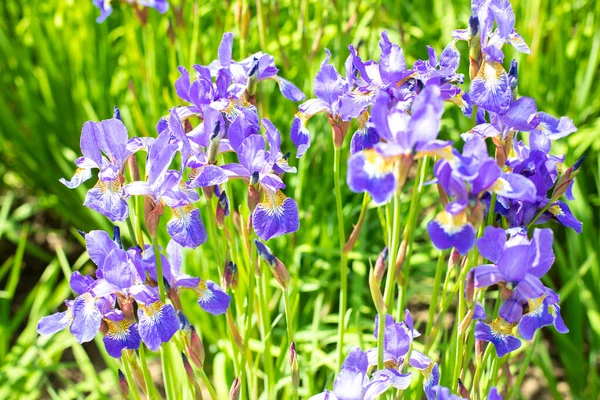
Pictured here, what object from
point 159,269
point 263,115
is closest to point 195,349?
point 159,269

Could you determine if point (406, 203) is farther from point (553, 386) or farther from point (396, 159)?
point (396, 159)

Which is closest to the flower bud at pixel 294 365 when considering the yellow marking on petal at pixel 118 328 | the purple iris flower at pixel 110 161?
the yellow marking on petal at pixel 118 328

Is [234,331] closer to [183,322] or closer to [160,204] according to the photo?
[183,322]

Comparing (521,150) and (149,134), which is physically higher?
(521,150)

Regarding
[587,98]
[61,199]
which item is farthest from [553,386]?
[61,199]

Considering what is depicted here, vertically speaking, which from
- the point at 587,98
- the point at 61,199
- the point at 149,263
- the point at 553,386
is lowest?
the point at 553,386

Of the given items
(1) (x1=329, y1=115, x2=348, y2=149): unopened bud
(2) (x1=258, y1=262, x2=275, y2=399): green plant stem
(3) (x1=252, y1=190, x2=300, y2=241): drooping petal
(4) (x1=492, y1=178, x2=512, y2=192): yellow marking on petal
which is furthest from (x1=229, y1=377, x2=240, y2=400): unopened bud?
(4) (x1=492, y1=178, x2=512, y2=192): yellow marking on petal

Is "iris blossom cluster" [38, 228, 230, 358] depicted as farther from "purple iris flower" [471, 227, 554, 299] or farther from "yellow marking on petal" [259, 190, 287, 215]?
"purple iris flower" [471, 227, 554, 299]
